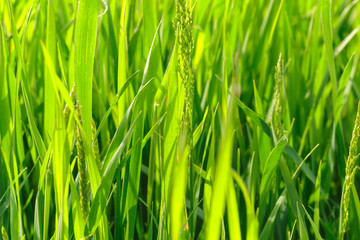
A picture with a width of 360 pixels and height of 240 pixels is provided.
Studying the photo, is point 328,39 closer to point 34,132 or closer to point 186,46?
point 186,46

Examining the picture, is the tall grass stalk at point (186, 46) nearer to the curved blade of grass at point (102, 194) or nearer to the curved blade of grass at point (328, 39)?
→ the curved blade of grass at point (102, 194)

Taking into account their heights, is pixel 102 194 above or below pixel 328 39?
below

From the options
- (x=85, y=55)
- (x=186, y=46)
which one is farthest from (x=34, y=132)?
(x=186, y=46)

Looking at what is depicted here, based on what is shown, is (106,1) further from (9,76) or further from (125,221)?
(125,221)

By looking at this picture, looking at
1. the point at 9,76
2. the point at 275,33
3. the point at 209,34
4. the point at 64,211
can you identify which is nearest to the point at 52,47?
the point at 9,76

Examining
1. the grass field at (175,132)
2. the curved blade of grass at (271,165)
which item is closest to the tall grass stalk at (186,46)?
the grass field at (175,132)

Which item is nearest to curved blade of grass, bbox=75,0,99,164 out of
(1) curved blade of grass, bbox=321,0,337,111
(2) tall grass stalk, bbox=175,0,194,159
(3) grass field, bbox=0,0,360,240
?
Answer: (3) grass field, bbox=0,0,360,240

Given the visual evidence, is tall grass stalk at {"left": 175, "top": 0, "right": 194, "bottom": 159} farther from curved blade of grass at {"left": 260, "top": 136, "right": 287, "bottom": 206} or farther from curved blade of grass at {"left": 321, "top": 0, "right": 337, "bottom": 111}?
curved blade of grass at {"left": 321, "top": 0, "right": 337, "bottom": 111}

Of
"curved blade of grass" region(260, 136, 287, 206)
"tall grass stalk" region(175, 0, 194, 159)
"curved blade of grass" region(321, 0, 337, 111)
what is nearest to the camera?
"tall grass stalk" region(175, 0, 194, 159)
